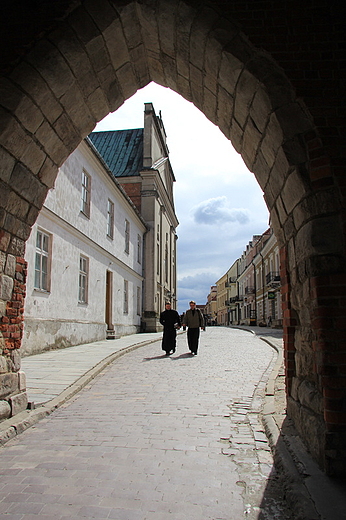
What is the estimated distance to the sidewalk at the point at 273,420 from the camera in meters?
2.63

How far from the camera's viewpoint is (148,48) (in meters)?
4.58

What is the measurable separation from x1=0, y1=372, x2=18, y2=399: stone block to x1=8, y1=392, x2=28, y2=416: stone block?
80 millimetres

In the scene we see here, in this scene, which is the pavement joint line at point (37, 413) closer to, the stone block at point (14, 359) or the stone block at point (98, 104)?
the stone block at point (14, 359)

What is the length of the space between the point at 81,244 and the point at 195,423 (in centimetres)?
1133

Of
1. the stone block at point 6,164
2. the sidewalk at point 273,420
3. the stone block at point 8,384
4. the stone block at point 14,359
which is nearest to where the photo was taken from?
the sidewalk at point 273,420

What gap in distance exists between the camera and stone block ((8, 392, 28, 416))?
4758mm

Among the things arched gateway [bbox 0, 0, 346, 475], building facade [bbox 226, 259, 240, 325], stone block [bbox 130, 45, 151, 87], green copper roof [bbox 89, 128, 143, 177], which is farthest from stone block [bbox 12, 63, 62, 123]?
building facade [bbox 226, 259, 240, 325]

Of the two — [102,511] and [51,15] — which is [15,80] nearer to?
[51,15]

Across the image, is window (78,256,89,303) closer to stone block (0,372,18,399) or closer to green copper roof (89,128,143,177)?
stone block (0,372,18,399)

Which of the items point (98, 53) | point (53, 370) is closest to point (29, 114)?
point (98, 53)

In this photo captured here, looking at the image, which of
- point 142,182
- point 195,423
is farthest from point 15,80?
point 142,182

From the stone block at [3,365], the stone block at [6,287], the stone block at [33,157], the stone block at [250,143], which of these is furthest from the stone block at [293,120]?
the stone block at [3,365]

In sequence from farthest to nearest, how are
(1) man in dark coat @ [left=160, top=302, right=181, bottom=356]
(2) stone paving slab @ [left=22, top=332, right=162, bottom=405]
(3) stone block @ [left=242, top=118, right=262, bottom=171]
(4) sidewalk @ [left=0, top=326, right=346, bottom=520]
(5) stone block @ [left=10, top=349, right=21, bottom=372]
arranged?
1. (1) man in dark coat @ [left=160, top=302, right=181, bottom=356]
2. (2) stone paving slab @ [left=22, top=332, right=162, bottom=405]
3. (5) stone block @ [left=10, top=349, right=21, bottom=372]
4. (3) stone block @ [left=242, top=118, right=262, bottom=171]
5. (4) sidewalk @ [left=0, top=326, right=346, bottom=520]

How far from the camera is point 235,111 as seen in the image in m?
4.26
